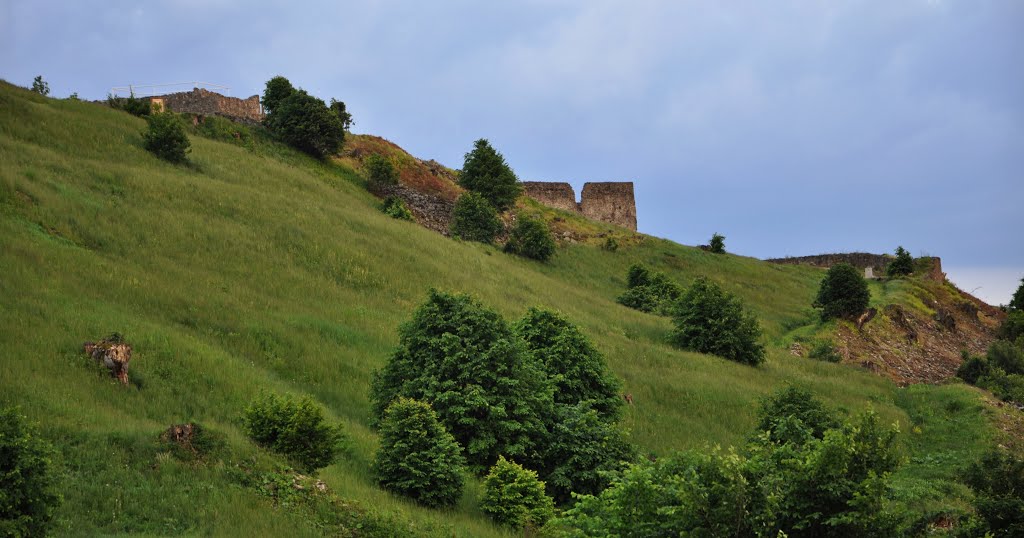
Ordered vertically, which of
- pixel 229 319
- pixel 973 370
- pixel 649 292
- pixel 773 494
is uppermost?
pixel 649 292

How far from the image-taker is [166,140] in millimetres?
44750

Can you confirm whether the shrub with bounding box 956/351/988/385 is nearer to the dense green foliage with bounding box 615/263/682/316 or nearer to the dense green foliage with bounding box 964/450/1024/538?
the dense green foliage with bounding box 615/263/682/316

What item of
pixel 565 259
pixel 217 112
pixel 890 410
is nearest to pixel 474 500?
pixel 890 410

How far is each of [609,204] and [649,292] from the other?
32.4m

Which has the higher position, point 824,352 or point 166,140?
point 166,140

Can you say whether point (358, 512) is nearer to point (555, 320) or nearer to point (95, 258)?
point (555, 320)

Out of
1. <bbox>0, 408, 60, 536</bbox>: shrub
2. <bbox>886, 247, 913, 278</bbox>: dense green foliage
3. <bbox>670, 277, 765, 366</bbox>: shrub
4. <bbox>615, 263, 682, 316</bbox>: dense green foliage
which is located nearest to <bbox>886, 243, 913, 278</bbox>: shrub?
<bbox>886, 247, 913, 278</bbox>: dense green foliage

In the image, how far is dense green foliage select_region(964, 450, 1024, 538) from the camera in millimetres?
12781

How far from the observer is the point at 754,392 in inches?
1245

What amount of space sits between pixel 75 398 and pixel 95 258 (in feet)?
38.3

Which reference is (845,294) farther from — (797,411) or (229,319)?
(229,319)

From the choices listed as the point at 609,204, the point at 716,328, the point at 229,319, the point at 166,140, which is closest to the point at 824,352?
the point at 716,328

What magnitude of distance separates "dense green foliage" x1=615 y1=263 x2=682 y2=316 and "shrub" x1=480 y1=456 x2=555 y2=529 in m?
29.8

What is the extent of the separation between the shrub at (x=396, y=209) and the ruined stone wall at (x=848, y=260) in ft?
132
